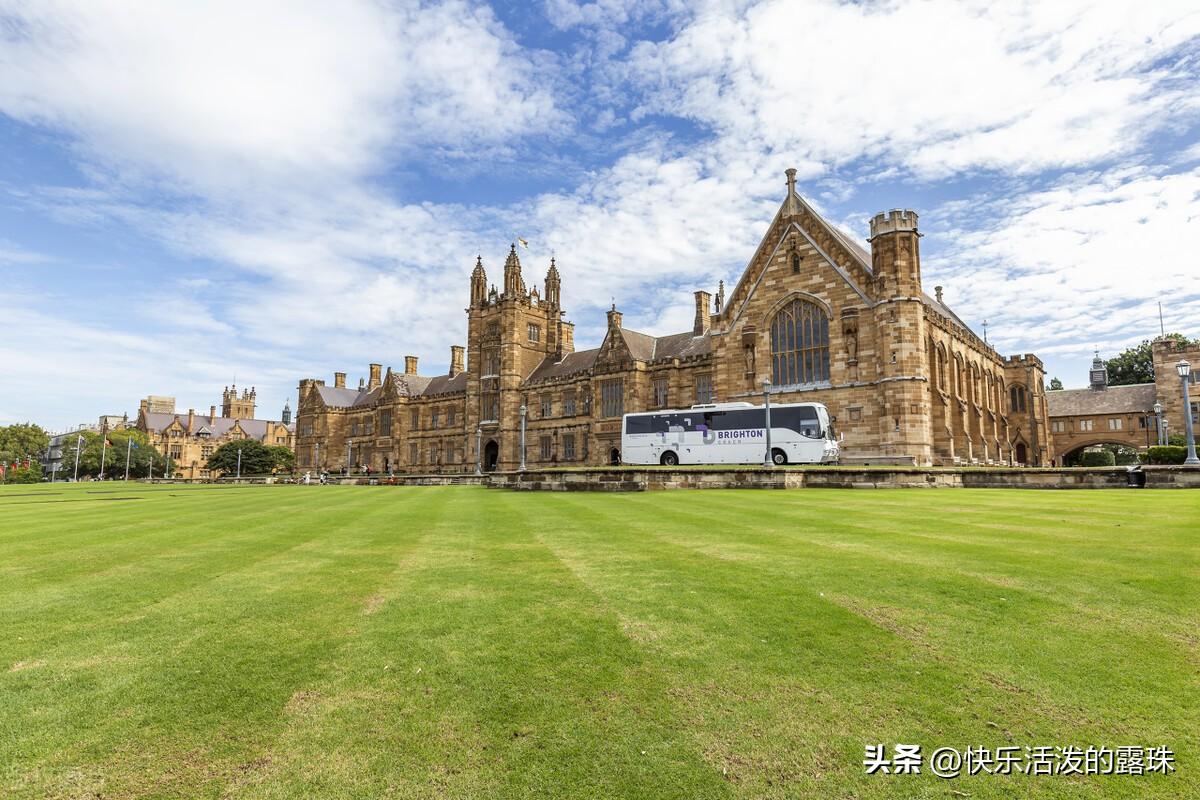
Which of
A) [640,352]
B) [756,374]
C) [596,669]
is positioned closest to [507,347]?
[640,352]

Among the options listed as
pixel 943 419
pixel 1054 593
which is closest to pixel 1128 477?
pixel 943 419

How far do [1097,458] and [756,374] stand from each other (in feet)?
166

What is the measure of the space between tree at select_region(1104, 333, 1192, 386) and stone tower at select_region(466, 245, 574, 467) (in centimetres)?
6978

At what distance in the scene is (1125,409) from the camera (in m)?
65.6

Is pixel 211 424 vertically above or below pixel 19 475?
above

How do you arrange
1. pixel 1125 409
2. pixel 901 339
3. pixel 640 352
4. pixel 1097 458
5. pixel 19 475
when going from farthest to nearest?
pixel 19 475 → pixel 1097 458 → pixel 1125 409 → pixel 640 352 → pixel 901 339

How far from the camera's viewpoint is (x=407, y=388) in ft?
253

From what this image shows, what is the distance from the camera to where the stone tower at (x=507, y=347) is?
61.4 m

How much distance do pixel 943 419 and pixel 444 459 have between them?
5043cm

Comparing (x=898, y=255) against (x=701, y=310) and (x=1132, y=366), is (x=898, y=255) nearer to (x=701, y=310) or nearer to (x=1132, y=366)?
(x=701, y=310)

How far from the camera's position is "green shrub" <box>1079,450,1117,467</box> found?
65125 millimetres

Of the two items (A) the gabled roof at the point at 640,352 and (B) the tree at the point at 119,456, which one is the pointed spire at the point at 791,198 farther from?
(B) the tree at the point at 119,456

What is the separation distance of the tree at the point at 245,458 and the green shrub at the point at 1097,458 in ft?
338

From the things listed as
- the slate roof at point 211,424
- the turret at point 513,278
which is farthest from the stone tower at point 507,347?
the slate roof at point 211,424
